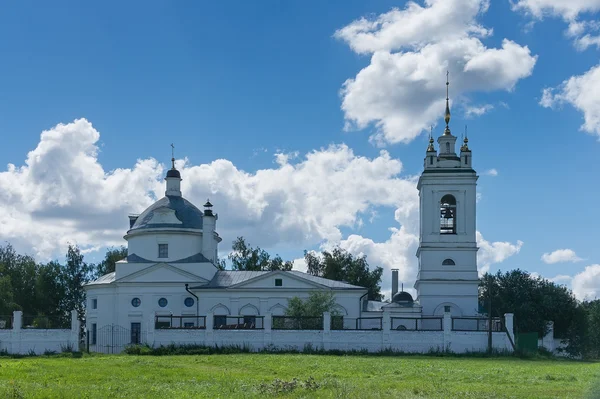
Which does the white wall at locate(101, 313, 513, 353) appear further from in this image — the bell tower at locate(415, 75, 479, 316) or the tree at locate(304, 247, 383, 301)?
the tree at locate(304, 247, 383, 301)

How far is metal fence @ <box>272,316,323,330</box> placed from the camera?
41438mm

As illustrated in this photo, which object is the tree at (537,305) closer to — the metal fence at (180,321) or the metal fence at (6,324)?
the metal fence at (180,321)

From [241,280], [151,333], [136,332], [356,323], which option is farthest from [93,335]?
[356,323]

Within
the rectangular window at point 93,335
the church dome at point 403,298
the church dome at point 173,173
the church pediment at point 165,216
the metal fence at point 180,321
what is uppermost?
the church dome at point 173,173

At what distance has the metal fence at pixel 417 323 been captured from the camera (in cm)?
4303

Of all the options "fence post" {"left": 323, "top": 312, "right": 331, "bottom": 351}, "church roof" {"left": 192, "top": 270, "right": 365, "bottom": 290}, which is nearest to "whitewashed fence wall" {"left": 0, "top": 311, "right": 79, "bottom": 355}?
"church roof" {"left": 192, "top": 270, "right": 365, "bottom": 290}

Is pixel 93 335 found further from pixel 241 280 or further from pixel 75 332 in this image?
pixel 241 280

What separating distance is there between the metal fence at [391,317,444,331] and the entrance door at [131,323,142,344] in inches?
560

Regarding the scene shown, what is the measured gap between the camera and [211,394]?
58.7 ft

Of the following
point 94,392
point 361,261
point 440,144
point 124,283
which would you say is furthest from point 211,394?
point 361,261

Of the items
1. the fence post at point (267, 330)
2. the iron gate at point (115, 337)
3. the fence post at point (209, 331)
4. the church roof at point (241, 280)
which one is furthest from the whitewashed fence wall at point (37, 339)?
the fence post at point (267, 330)

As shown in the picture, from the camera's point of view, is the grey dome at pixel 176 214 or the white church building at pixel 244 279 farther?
the grey dome at pixel 176 214

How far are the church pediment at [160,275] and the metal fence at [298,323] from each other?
27.6ft

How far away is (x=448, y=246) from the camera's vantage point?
48.7m
